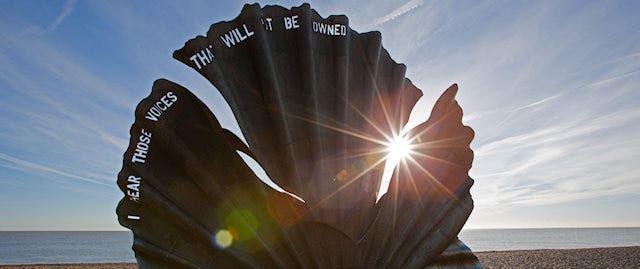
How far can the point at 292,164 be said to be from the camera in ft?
20.1

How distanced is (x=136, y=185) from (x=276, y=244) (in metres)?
1.97

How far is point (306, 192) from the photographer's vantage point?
6008 mm

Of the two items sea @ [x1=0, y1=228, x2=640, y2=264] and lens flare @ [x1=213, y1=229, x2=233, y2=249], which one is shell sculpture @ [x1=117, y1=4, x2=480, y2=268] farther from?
sea @ [x1=0, y1=228, x2=640, y2=264]

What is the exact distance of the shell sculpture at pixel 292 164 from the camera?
580cm

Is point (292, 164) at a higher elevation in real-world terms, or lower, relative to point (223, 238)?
higher

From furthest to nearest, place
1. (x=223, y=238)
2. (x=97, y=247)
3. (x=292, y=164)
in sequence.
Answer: (x=97, y=247) → (x=292, y=164) → (x=223, y=238)

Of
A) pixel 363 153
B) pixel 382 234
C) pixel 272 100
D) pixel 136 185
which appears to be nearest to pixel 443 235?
pixel 382 234

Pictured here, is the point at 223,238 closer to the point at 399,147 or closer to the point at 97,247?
the point at 399,147

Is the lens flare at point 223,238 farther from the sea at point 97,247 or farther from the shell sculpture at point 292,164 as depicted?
the sea at point 97,247

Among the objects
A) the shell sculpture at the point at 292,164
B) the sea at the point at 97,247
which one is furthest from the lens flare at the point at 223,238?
the sea at the point at 97,247

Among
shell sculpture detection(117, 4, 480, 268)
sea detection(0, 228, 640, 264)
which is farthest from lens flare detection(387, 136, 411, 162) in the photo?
sea detection(0, 228, 640, 264)

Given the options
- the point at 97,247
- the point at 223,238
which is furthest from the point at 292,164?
the point at 97,247

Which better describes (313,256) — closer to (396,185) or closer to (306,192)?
(306,192)

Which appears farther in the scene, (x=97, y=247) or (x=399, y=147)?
(x=97, y=247)
